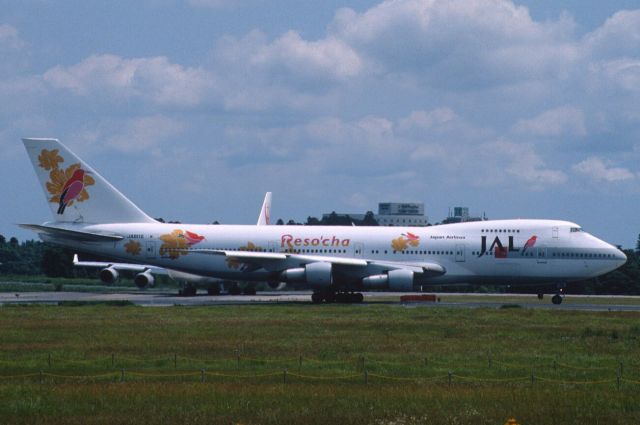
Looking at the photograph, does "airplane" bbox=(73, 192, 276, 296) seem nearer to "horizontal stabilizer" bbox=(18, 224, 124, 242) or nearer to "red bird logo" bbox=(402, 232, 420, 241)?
"horizontal stabilizer" bbox=(18, 224, 124, 242)

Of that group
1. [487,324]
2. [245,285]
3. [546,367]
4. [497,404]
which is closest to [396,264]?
[487,324]

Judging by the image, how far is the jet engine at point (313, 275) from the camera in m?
63.6

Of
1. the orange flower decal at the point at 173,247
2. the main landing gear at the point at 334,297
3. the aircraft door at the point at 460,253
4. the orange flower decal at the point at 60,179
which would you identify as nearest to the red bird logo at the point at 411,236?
the aircraft door at the point at 460,253

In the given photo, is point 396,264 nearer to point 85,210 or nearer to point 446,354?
point 85,210

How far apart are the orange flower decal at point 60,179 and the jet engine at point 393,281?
767 inches

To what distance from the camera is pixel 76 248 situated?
220 feet

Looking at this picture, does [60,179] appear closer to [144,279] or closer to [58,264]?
[144,279]

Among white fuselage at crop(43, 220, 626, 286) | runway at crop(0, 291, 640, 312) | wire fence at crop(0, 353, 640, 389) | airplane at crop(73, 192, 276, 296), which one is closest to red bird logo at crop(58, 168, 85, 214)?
white fuselage at crop(43, 220, 626, 286)

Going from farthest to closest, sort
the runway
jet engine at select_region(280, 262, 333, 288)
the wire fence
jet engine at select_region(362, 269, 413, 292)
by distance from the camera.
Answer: jet engine at select_region(280, 262, 333, 288) < the runway < jet engine at select_region(362, 269, 413, 292) < the wire fence

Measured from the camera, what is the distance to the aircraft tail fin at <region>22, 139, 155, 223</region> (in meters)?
68.0

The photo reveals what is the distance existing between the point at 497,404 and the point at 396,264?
137 feet

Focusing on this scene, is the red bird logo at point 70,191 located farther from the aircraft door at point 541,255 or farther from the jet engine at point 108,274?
the aircraft door at point 541,255

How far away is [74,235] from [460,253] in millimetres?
24173

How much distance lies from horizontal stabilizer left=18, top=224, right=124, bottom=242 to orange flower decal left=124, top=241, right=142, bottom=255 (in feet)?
2.17
